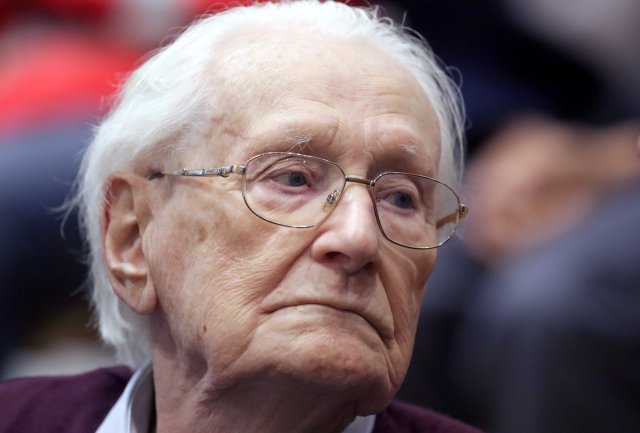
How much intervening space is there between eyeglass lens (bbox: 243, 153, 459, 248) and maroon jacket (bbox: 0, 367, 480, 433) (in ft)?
1.46

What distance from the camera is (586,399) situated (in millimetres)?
2209

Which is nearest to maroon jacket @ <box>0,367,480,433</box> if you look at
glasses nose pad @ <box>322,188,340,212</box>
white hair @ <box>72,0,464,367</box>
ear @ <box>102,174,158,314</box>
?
white hair @ <box>72,0,464,367</box>

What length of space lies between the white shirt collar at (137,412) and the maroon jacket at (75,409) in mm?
50

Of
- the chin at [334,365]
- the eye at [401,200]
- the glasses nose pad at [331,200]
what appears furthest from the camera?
the eye at [401,200]

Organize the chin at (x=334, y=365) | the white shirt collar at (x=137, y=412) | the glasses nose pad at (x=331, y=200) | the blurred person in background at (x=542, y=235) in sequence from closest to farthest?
1. the chin at (x=334, y=365)
2. the glasses nose pad at (x=331, y=200)
3. the white shirt collar at (x=137, y=412)
4. the blurred person in background at (x=542, y=235)

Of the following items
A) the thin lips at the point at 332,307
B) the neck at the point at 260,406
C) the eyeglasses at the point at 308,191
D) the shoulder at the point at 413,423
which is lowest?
the shoulder at the point at 413,423

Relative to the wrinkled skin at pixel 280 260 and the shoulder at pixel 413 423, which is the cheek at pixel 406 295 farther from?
the shoulder at pixel 413 423

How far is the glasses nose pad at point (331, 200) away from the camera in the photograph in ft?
5.97

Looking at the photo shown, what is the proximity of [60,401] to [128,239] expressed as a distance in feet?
1.52

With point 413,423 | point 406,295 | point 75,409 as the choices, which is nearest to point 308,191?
point 406,295

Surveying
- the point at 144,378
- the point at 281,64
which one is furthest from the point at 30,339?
the point at 281,64

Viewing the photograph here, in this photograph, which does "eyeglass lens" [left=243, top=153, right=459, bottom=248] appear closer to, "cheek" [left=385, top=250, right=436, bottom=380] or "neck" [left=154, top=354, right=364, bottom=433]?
"cheek" [left=385, top=250, right=436, bottom=380]

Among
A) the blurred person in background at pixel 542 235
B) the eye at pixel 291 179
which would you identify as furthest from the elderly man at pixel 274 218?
the blurred person in background at pixel 542 235

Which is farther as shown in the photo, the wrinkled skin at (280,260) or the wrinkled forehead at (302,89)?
the wrinkled forehead at (302,89)
